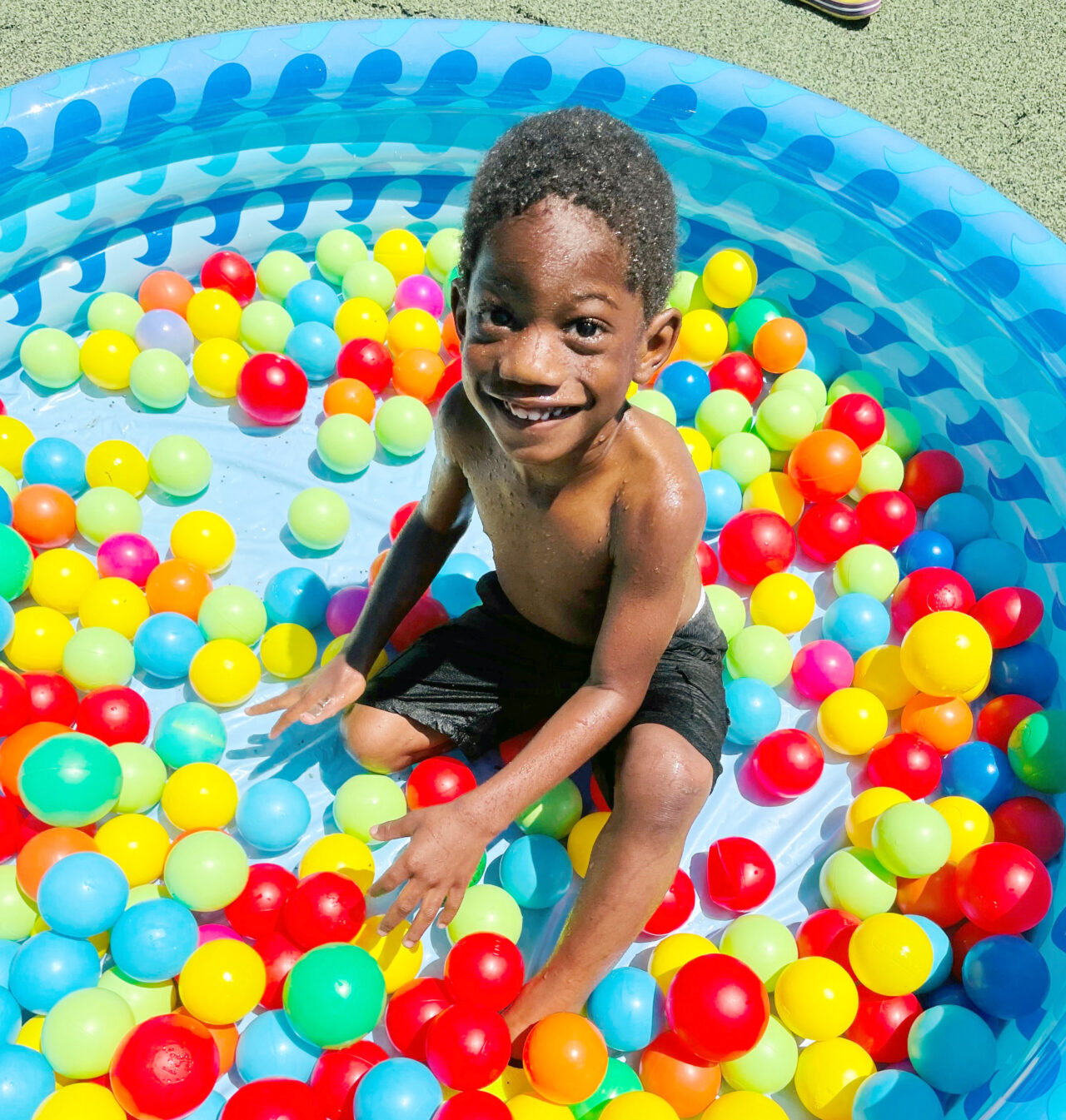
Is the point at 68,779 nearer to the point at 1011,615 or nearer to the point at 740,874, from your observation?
the point at 740,874

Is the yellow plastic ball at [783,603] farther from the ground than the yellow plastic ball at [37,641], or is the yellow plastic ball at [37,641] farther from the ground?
the yellow plastic ball at [783,603]

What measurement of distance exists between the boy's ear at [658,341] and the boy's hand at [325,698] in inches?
27.5

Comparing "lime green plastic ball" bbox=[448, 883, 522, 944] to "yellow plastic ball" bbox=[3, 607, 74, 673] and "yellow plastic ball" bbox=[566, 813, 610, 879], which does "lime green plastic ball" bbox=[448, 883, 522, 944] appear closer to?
"yellow plastic ball" bbox=[566, 813, 610, 879]

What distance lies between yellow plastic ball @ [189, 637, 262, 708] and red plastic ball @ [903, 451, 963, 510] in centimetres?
143

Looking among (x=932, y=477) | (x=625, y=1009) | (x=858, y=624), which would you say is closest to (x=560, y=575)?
(x=625, y=1009)

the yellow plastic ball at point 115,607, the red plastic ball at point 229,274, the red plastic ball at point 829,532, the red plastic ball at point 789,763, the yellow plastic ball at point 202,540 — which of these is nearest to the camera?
the red plastic ball at point 789,763

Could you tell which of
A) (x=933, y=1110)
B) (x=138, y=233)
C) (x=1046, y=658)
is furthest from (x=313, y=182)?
(x=933, y=1110)

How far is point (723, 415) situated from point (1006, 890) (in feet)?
3.68

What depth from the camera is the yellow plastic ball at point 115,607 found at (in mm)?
2051

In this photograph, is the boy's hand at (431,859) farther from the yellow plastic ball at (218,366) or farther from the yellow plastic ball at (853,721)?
the yellow plastic ball at (218,366)

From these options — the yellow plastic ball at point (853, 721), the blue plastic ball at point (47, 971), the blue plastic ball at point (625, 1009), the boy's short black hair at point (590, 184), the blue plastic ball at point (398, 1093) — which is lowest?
the blue plastic ball at point (47, 971)

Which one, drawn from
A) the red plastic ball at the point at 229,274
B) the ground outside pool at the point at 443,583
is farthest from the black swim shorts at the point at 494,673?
the red plastic ball at the point at 229,274

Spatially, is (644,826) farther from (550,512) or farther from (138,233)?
(138,233)

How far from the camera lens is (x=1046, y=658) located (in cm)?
207
